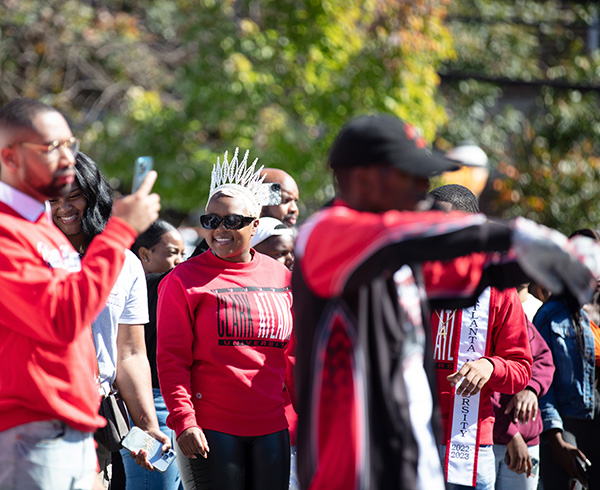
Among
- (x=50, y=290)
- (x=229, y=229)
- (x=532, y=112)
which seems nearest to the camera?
(x=50, y=290)

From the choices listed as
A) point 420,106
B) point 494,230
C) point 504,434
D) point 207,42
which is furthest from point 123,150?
point 494,230

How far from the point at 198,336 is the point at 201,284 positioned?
0.26 m

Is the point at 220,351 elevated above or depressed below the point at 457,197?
below

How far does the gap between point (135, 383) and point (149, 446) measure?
1.03ft

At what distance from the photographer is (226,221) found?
4520 mm

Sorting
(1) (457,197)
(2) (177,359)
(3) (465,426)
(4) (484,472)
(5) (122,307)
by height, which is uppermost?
(1) (457,197)

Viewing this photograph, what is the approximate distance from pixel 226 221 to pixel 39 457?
1979mm

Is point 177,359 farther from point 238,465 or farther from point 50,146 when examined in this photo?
point 50,146

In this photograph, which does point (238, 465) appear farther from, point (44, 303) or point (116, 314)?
point (44, 303)

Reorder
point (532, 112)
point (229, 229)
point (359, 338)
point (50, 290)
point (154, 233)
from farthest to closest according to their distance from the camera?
point (532, 112), point (154, 233), point (229, 229), point (50, 290), point (359, 338)

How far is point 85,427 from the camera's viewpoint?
2865mm

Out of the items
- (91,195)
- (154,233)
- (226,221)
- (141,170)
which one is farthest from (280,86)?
(141,170)

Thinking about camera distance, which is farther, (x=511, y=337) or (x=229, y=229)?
(x=229, y=229)

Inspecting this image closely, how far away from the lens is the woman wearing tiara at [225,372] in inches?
165
